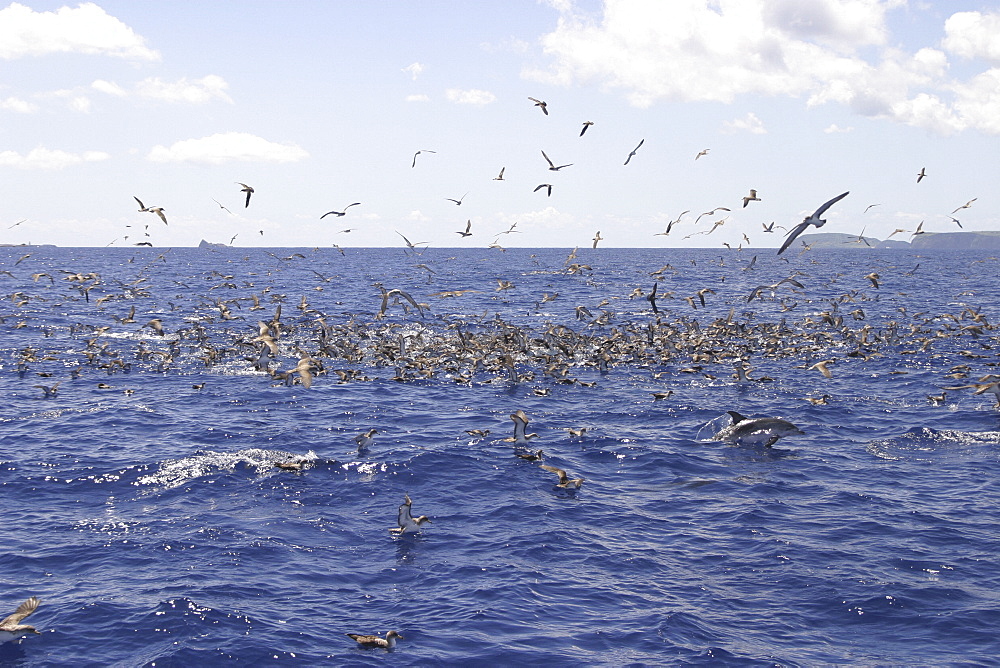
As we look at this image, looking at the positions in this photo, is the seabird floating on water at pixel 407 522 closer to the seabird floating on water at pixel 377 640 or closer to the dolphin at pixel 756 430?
the seabird floating on water at pixel 377 640

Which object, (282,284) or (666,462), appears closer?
(666,462)

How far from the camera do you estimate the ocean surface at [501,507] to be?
11.3 m

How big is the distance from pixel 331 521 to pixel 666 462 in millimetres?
8990

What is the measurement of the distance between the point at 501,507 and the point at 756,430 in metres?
9.16

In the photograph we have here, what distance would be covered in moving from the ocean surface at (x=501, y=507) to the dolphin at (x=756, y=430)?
33 cm

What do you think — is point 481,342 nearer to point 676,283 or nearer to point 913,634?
point 913,634

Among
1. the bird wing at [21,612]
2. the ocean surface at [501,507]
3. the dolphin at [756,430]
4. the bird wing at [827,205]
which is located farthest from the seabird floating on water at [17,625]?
the dolphin at [756,430]

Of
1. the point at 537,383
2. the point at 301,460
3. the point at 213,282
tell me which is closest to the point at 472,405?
the point at 537,383

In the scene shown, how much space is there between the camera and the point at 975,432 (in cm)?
2203

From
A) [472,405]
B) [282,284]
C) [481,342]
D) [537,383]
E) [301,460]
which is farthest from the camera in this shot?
[282,284]

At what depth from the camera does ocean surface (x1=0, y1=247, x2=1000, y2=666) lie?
11281mm

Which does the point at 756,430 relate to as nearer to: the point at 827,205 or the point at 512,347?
the point at 827,205

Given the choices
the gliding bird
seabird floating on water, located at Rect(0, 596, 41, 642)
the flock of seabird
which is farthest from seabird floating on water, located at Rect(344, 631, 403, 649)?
the flock of seabird

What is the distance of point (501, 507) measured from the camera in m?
16.6
